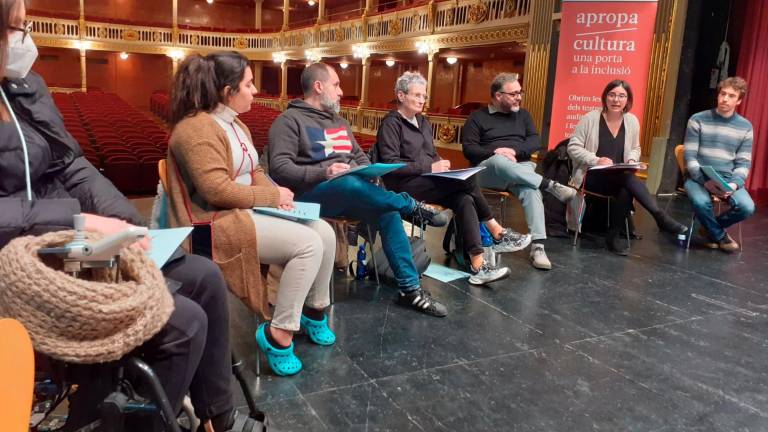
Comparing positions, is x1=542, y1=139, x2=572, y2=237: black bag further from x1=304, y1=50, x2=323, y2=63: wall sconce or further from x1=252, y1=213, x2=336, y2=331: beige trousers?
x1=304, y1=50, x2=323, y2=63: wall sconce

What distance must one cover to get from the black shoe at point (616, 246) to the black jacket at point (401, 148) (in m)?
1.51

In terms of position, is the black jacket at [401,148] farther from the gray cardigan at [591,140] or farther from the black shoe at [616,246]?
the black shoe at [616,246]

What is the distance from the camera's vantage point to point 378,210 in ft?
8.42

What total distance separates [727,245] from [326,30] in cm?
1424

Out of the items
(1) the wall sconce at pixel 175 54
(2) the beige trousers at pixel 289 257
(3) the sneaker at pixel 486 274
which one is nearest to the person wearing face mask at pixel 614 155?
(3) the sneaker at pixel 486 274

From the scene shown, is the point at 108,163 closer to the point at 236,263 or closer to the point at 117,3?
the point at 236,263

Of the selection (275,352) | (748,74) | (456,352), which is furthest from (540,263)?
(748,74)

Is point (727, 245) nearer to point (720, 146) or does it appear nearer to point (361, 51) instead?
point (720, 146)

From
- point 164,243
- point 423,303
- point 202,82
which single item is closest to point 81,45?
point 202,82

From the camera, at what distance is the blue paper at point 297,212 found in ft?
6.63

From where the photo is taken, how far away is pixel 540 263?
3.37 m

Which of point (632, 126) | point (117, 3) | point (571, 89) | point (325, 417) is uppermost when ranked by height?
point (117, 3)

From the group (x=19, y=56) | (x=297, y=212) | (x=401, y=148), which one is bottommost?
(x=297, y=212)

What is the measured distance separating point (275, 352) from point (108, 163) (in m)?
2.91
